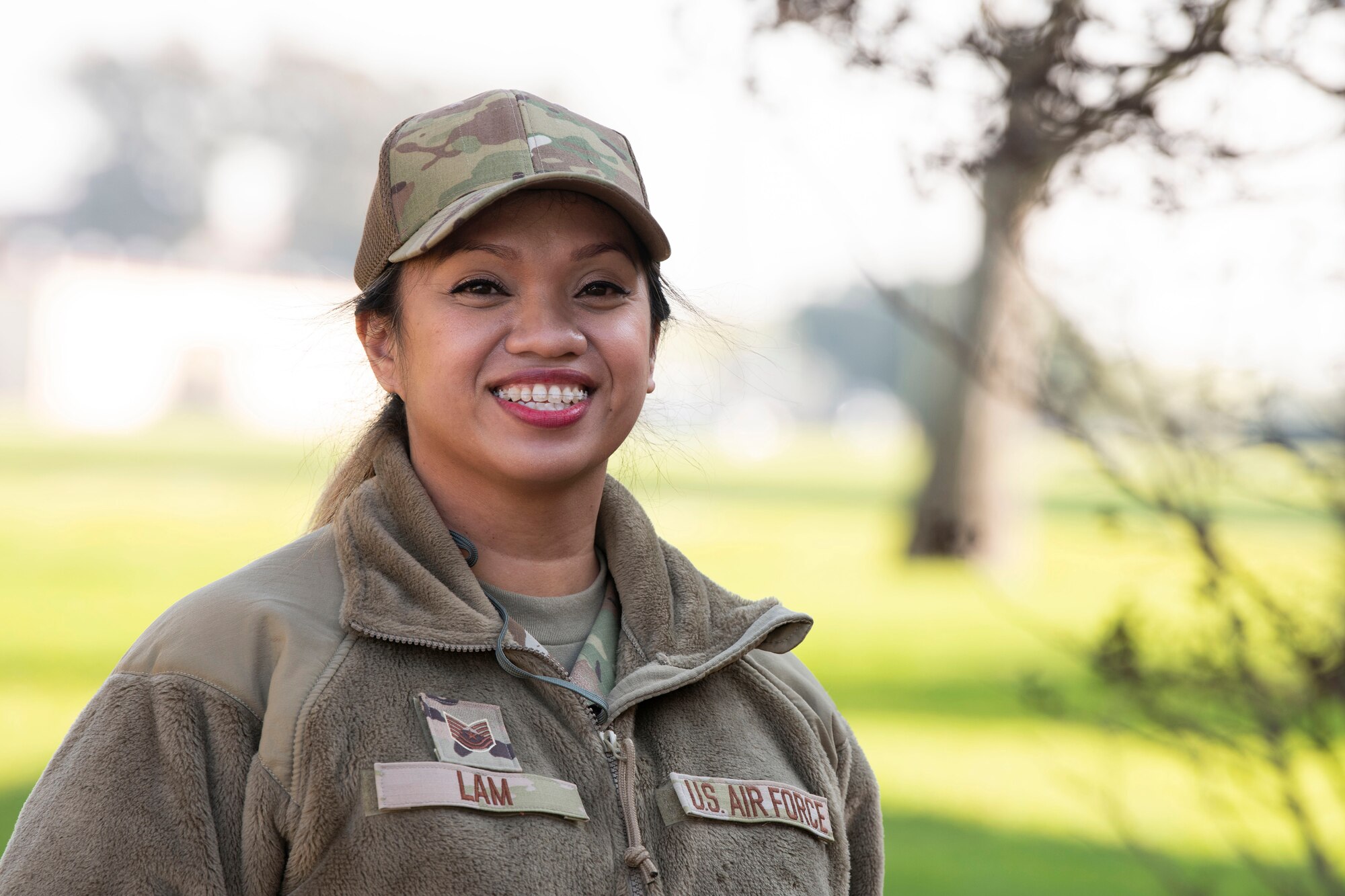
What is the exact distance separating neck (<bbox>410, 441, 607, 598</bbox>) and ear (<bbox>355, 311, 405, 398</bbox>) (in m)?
0.11

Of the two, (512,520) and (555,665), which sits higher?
(512,520)

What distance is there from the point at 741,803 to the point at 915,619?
542 inches

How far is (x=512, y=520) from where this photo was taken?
2283 millimetres

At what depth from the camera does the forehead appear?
2.17 meters

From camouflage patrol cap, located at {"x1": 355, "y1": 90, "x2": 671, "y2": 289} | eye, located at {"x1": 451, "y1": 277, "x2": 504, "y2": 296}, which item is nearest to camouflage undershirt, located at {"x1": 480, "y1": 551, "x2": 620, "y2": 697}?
eye, located at {"x1": 451, "y1": 277, "x2": 504, "y2": 296}

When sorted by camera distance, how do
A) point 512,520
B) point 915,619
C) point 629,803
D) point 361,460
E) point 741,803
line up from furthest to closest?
point 915,619 < point 361,460 < point 512,520 < point 741,803 < point 629,803

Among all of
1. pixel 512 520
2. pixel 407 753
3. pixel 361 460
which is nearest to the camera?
pixel 407 753

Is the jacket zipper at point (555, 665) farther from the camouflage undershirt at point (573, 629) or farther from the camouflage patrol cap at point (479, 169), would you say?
the camouflage patrol cap at point (479, 169)

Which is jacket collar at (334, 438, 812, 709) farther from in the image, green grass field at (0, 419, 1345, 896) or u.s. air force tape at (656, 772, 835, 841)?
green grass field at (0, 419, 1345, 896)

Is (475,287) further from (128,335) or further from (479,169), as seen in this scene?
(128,335)

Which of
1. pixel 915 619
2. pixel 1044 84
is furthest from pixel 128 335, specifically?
pixel 1044 84

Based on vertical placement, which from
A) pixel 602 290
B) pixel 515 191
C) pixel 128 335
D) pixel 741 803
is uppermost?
pixel 515 191

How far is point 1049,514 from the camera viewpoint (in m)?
31.6

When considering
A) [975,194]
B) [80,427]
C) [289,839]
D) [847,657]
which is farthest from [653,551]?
[80,427]
